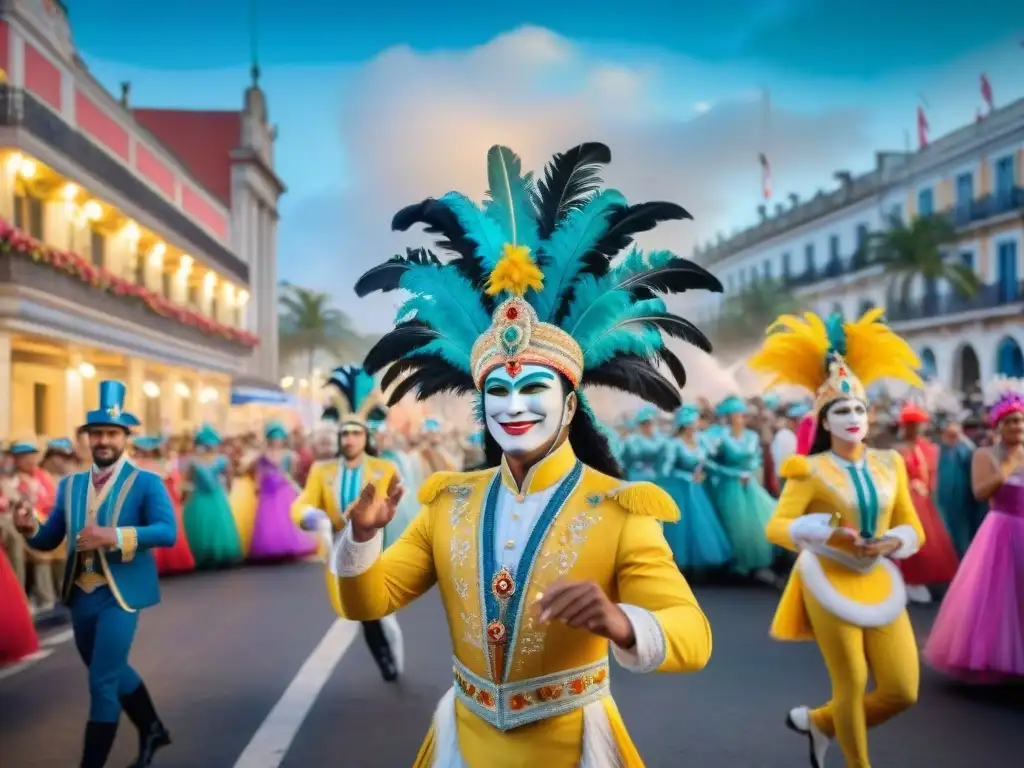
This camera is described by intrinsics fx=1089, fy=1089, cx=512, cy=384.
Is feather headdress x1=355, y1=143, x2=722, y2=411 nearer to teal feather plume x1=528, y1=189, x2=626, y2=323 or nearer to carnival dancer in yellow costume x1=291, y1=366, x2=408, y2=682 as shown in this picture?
teal feather plume x1=528, y1=189, x2=626, y2=323

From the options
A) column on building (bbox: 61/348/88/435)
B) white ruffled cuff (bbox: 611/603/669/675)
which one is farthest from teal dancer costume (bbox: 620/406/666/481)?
column on building (bbox: 61/348/88/435)

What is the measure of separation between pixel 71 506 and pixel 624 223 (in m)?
3.70

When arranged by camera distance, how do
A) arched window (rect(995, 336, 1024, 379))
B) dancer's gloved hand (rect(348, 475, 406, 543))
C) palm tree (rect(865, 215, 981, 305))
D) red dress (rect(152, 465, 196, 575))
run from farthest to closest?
palm tree (rect(865, 215, 981, 305)), arched window (rect(995, 336, 1024, 379)), red dress (rect(152, 465, 196, 575)), dancer's gloved hand (rect(348, 475, 406, 543))

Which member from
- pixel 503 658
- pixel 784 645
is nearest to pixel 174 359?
pixel 784 645

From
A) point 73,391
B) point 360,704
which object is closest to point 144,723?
point 360,704

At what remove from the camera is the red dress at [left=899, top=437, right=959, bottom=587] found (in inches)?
442

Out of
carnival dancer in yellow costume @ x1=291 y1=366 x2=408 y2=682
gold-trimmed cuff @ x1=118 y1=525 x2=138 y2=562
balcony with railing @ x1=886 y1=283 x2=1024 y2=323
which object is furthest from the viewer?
balcony with railing @ x1=886 y1=283 x2=1024 y2=323

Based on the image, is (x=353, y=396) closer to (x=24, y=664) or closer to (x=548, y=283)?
(x=24, y=664)

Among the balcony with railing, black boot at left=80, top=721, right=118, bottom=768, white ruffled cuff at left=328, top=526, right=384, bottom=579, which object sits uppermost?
the balcony with railing

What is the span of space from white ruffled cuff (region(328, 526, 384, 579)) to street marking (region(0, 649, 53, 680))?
622 cm

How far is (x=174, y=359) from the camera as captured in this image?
3088 cm

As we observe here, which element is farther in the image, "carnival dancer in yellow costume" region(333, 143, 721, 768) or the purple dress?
the purple dress

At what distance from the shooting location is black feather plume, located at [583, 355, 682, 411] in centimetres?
369

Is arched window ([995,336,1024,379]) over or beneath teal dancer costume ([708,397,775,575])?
over
